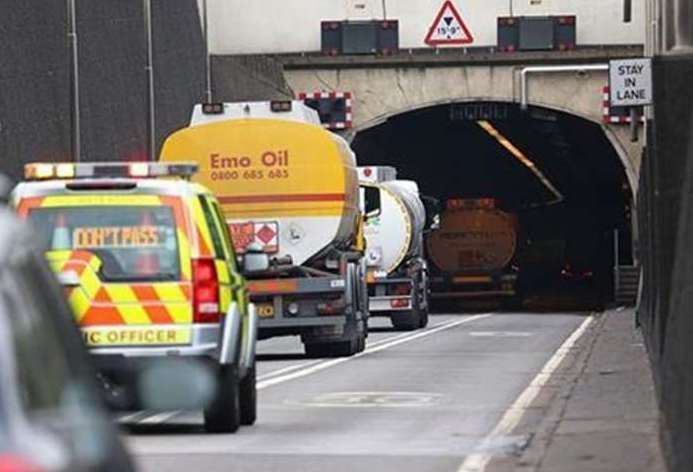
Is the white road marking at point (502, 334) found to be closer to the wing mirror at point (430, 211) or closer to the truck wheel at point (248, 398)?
the wing mirror at point (430, 211)

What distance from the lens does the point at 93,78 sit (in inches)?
1629

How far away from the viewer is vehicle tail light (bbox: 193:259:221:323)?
1502 centimetres

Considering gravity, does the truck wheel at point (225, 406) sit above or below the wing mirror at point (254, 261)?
below

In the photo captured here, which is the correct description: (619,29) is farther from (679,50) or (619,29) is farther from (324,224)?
(679,50)

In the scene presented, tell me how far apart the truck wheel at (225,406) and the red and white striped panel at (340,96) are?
4013cm

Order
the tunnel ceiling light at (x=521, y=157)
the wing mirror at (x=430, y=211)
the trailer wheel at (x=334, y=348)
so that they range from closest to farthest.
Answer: the trailer wheel at (x=334, y=348)
the wing mirror at (x=430, y=211)
the tunnel ceiling light at (x=521, y=157)

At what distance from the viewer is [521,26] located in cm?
5550

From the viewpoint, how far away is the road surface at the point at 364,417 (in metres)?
14.2

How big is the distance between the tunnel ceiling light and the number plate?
109ft

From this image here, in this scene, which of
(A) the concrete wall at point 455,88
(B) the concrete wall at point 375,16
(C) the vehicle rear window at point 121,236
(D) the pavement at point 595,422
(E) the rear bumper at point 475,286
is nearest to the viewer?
(D) the pavement at point 595,422

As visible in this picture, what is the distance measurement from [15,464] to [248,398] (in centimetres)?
1262

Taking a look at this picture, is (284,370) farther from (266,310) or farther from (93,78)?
(93,78)

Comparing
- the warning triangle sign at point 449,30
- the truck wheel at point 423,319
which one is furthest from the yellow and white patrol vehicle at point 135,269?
the warning triangle sign at point 449,30

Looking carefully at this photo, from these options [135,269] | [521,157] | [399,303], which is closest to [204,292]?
[135,269]
